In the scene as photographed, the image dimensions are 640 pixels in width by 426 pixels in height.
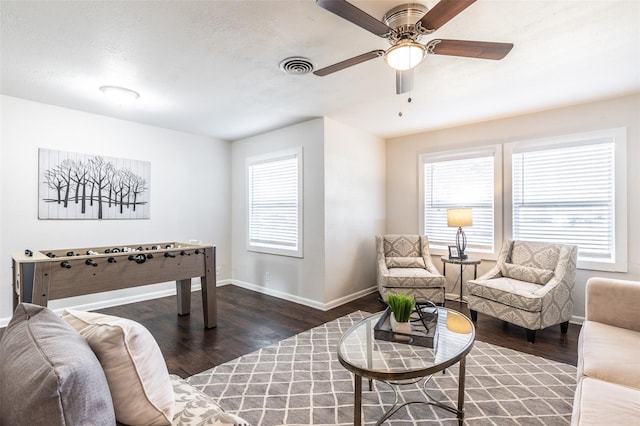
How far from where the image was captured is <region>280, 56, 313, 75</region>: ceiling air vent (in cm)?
252

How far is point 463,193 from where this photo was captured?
14.4 feet

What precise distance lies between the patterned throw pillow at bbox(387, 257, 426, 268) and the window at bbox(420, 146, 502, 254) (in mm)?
580

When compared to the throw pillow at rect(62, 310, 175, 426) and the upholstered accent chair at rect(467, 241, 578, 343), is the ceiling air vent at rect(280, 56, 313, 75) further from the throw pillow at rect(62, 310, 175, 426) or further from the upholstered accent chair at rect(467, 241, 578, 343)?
the upholstered accent chair at rect(467, 241, 578, 343)

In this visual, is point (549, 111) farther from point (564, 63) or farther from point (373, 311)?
point (373, 311)

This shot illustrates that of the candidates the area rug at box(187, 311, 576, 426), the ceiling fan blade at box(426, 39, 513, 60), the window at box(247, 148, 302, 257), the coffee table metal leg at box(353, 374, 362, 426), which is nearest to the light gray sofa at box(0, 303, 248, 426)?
the coffee table metal leg at box(353, 374, 362, 426)

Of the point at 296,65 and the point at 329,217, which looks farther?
the point at 329,217

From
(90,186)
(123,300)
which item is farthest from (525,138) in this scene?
(123,300)

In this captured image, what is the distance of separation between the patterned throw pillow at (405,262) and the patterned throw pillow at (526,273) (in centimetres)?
98

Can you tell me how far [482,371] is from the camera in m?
2.41

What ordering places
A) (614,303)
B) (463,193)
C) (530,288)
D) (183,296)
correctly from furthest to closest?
(463,193), (183,296), (530,288), (614,303)

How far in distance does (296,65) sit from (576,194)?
3.45 meters

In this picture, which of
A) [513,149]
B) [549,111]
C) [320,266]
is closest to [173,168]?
[320,266]

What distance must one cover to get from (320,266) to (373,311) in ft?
2.84

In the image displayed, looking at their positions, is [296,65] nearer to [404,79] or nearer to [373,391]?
[404,79]
